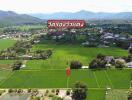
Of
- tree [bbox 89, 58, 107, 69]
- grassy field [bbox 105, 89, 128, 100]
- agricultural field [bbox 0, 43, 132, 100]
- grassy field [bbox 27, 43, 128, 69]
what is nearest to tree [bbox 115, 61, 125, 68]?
agricultural field [bbox 0, 43, 132, 100]

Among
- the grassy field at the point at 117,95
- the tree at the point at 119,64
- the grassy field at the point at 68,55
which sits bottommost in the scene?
the grassy field at the point at 68,55

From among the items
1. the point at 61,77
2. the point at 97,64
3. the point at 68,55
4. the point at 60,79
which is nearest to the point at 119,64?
the point at 97,64

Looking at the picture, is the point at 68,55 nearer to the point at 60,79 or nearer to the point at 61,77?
the point at 61,77

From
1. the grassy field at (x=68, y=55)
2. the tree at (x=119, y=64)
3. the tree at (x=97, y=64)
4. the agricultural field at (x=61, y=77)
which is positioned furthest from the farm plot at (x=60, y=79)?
the grassy field at (x=68, y=55)

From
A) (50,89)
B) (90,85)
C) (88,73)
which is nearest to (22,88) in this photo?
(50,89)

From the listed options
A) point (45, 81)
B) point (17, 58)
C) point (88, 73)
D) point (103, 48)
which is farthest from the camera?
point (103, 48)

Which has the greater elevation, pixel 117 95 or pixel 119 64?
pixel 117 95

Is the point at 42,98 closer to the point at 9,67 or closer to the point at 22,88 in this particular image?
the point at 22,88

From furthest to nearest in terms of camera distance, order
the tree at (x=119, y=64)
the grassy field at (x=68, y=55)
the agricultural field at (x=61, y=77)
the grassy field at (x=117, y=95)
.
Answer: the grassy field at (x=68, y=55)
the tree at (x=119, y=64)
the agricultural field at (x=61, y=77)
the grassy field at (x=117, y=95)

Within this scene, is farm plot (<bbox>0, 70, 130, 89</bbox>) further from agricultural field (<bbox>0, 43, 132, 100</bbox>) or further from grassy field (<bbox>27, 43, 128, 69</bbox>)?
grassy field (<bbox>27, 43, 128, 69</bbox>)

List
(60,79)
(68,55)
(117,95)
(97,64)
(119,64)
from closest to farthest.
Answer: (117,95) → (60,79) → (97,64) → (119,64) → (68,55)

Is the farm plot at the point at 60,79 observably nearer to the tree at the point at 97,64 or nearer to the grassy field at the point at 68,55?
the tree at the point at 97,64
